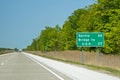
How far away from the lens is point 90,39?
130ft

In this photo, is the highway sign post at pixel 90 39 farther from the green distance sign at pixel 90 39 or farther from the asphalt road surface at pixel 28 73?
the asphalt road surface at pixel 28 73

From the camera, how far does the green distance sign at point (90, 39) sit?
1551 inches

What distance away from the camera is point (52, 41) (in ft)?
374

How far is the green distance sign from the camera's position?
39.4 metres

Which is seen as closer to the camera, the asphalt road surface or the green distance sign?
the asphalt road surface

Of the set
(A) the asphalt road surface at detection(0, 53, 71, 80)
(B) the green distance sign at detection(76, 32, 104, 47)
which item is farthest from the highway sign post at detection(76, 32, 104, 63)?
(A) the asphalt road surface at detection(0, 53, 71, 80)

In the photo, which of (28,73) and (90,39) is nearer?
(28,73)

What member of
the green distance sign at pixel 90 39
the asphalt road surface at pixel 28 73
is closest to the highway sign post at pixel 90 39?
the green distance sign at pixel 90 39

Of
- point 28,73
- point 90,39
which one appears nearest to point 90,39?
point 90,39

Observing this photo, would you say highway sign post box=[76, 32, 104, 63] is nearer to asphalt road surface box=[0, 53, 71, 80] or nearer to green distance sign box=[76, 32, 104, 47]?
green distance sign box=[76, 32, 104, 47]

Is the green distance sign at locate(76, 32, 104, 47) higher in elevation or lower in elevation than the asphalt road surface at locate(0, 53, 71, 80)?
higher

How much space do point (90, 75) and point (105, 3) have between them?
30516 millimetres

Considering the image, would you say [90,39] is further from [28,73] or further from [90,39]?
[28,73]

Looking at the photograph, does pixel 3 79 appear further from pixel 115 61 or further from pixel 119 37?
pixel 119 37
